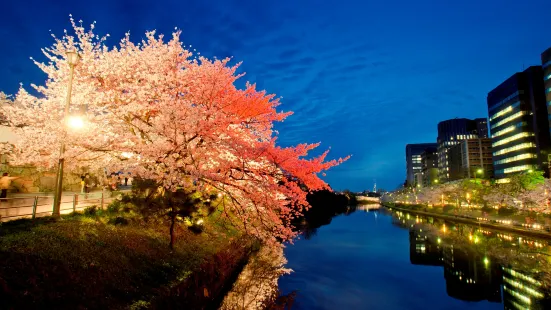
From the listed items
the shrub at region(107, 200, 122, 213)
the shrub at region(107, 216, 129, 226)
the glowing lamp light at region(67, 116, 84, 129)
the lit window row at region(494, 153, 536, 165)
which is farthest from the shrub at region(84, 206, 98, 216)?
the lit window row at region(494, 153, 536, 165)

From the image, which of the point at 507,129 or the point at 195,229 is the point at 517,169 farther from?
the point at 195,229

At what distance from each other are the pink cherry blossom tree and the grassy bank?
258cm

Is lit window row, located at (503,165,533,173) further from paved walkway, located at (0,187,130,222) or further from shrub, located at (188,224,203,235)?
paved walkway, located at (0,187,130,222)

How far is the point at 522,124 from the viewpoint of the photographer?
9644 centimetres

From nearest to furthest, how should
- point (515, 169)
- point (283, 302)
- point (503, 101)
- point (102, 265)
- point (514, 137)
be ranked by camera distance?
point (102, 265) → point (283, 302) → point (515, 169) → point (514, 137) → point (503, 101)

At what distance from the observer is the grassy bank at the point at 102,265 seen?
7820mm

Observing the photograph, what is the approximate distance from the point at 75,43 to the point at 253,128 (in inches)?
382

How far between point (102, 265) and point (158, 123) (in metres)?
5.34

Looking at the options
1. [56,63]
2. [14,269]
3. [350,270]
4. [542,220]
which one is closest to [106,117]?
[56,63]

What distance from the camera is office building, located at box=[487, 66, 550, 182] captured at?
93000 millimetres

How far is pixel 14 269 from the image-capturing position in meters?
7.88

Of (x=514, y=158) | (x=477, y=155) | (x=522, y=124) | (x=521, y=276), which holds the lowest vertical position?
(x=521, y=276)

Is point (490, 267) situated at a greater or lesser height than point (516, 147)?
lesser

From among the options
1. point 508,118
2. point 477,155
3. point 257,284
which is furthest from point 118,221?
point 477,155
